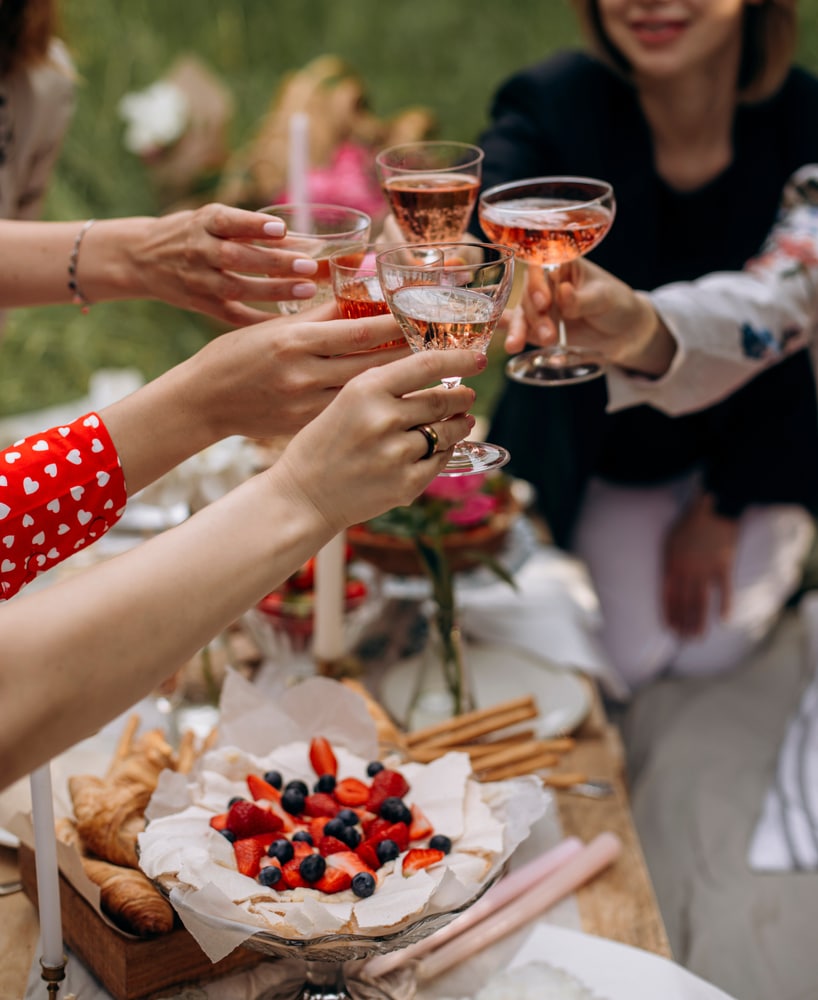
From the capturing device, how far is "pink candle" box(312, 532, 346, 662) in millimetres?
1304

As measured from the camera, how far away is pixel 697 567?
2342mm

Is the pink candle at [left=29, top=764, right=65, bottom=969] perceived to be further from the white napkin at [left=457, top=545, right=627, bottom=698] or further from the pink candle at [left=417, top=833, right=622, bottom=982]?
the white napkin at [left=457, top=545, right=627, bottom=698]

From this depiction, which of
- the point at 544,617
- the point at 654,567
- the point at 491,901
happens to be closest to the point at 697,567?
the point at 654,567

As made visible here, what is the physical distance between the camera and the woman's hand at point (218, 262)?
1.07 meters

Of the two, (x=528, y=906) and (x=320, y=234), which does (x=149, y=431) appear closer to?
(x=320, y=234)

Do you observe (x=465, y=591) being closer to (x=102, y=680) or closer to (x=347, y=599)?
(x=347, y=599)

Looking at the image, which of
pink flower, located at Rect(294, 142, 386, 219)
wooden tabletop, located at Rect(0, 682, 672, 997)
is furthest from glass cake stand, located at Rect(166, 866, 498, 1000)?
pink flower, located at Rect(294, 142, 386, 219)

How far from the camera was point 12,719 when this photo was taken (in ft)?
2.10

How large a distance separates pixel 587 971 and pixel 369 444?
60 centimetres

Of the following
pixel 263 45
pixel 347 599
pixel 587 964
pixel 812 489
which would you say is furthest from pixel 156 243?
pixel 263 45

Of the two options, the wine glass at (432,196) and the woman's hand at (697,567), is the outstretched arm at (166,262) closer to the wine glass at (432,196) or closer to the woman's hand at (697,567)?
the wine glass at (432,196)

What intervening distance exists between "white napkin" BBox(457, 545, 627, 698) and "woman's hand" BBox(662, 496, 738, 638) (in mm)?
503

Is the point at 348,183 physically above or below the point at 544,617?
above

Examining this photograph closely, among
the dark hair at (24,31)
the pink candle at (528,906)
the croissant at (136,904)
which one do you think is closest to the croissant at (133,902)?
the croissant at (136,904)
